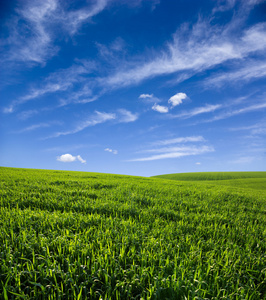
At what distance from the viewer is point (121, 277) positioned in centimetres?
269

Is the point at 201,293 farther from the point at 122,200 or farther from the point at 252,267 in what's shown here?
the point at 122,200

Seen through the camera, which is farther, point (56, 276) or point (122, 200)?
point (122, 200)

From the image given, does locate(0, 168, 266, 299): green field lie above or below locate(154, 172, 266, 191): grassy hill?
above

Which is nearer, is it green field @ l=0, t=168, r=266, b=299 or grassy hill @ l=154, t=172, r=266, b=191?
green field @ l=0, t=168, r=266, b=299

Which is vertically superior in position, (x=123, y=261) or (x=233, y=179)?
(x=123, y=261)

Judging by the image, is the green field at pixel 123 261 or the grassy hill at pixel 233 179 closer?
the green field at pixel 123 261

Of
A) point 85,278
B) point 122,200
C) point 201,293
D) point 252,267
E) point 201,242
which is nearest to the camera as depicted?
point 201,293

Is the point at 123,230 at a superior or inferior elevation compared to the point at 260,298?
superior

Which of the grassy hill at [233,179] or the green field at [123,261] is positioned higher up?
the green field at [123,261]

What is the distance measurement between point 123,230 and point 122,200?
10.2 feet

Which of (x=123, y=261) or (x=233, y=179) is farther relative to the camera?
(x=233, y=179)

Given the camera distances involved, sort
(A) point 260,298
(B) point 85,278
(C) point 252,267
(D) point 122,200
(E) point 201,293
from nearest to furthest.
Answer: (E) point 201,293 < (B) point 85,278 < (A) point 260,298 < (C) point 252,267 < (D) point 122,200

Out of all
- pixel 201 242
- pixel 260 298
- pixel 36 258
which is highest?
pixel 36 258

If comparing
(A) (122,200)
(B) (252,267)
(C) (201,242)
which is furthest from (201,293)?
(A) (122,200)
